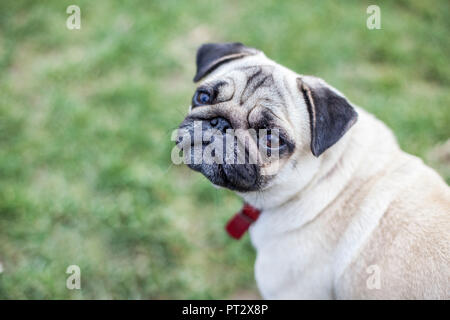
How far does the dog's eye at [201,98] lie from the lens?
11.9ft

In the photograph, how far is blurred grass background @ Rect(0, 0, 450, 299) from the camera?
4.71 metres

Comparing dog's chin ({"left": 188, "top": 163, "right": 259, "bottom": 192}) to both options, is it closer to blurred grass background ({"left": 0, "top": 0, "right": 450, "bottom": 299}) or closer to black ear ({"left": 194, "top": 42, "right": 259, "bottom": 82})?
black ear ({"left": 194, "top": 42, "right": 259, "bottom": 82})

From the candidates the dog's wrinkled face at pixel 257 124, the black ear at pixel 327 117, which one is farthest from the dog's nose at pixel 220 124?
the black ear at pixel 327 117

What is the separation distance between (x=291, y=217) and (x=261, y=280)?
0.72 meters

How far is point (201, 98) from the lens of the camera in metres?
3.69

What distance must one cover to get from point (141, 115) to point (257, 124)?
3.17 metres

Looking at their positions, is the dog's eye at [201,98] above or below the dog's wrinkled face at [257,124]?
above

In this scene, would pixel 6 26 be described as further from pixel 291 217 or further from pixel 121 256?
pixel 291 217

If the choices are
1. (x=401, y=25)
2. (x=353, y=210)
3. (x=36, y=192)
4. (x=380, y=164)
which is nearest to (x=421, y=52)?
(x=401, y=25)

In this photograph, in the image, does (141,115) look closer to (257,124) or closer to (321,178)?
(257,124)

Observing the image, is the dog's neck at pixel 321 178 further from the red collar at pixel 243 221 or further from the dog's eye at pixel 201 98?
the dog's eye at pixel 201 98

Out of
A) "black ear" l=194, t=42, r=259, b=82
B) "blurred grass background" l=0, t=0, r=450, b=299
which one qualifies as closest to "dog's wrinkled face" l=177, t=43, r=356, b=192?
"black ear" l=194, t=42, r=259, b=82

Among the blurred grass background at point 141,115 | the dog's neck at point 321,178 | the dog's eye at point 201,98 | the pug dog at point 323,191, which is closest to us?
the pug dog at point 323,191

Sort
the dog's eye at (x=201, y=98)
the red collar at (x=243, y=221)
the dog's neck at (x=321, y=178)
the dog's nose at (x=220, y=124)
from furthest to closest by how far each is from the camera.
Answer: the red collar at (x=243, y=221), the dog's eye at (x=201, y=98), the dog's neck at (x=321, y=178), the dog's nose at (x=220, y=124)
